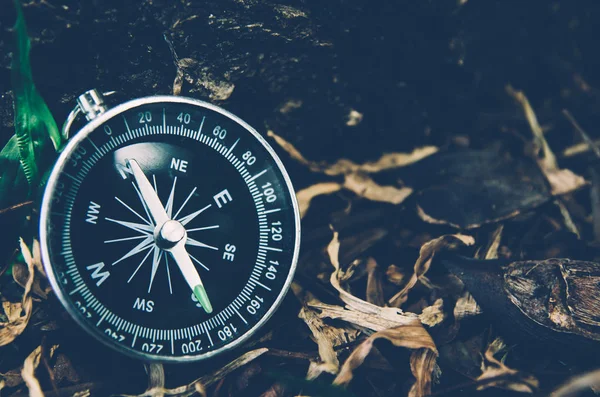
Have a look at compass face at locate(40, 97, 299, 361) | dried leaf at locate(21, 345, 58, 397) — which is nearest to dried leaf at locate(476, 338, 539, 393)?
compass face at locate(40, 97, 299, 361)

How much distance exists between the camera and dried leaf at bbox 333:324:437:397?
168cm

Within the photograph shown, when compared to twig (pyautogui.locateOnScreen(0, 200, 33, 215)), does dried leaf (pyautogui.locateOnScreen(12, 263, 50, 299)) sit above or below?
below

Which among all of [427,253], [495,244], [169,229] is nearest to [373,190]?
[427,253]

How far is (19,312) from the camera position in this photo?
181 cm

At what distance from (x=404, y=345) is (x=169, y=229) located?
89 centimetres

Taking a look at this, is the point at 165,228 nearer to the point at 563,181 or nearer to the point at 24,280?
the point at 24,280

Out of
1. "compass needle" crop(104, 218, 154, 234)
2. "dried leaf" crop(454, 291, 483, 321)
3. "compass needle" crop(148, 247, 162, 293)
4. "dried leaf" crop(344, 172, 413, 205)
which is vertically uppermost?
"compass needle" crop(104, 218, 154, 234)

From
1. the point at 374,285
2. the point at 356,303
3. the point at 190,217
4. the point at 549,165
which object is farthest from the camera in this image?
the point at 549,165

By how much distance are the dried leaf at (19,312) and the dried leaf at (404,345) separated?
111cm

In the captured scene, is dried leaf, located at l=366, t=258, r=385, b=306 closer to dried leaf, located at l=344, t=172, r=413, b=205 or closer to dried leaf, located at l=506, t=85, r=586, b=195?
dried leaf, located at l=344, t=172, r=413, b=205

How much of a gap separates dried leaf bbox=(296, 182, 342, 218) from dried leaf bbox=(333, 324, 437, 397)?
0.67 m

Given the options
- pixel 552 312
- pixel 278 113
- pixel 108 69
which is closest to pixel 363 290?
pixel 552 312

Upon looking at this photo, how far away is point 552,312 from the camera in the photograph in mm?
1688

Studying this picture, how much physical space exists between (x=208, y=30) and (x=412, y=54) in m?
0.92
